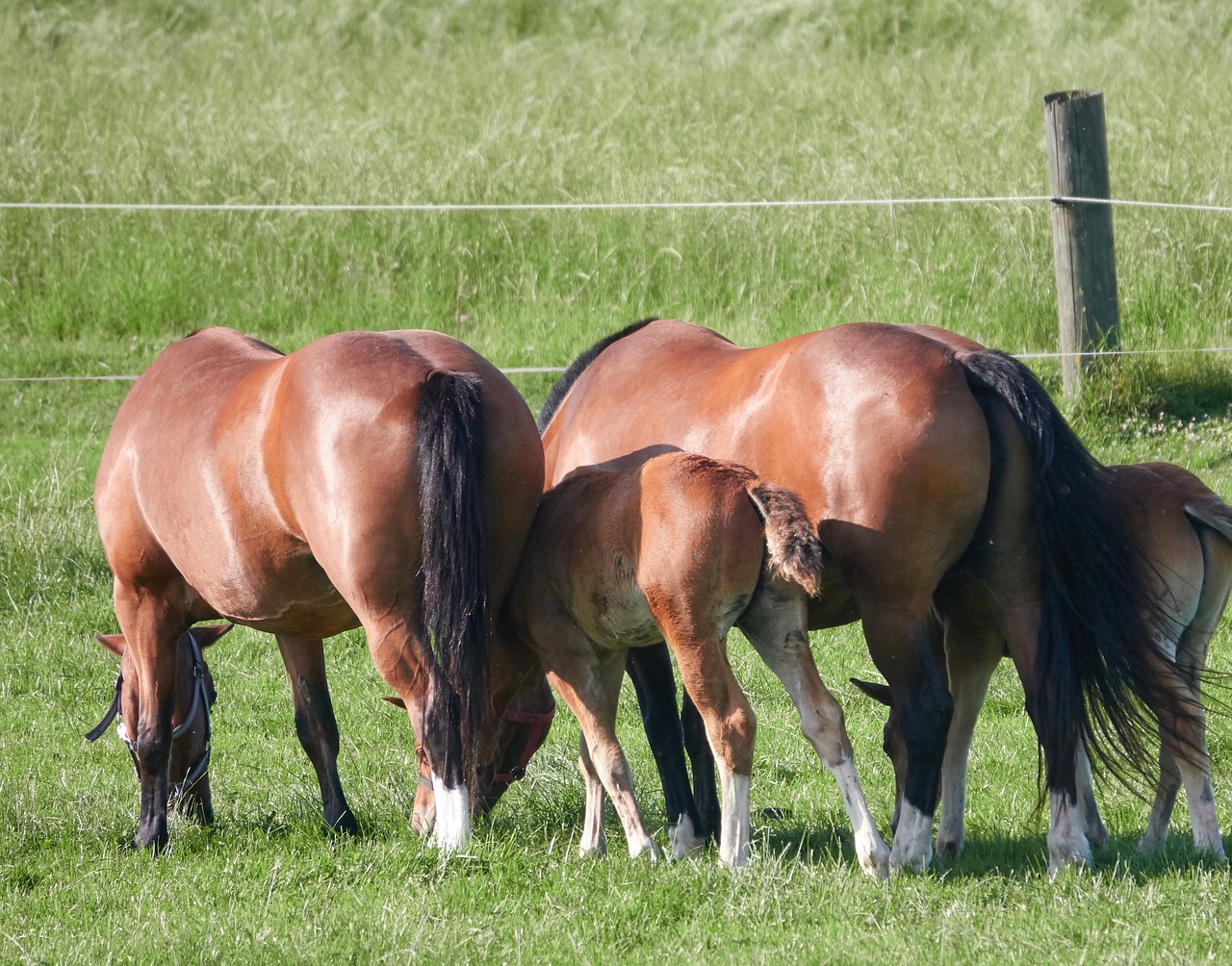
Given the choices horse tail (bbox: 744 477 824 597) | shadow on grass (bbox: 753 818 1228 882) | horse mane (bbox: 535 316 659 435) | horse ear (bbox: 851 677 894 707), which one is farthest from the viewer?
horse mane (bbox: 535 316 659 435)

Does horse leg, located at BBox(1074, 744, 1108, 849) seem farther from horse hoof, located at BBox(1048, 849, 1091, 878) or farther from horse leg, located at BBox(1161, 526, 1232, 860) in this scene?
horse hoof, located at BBox(1048, 849, 1091, 878)

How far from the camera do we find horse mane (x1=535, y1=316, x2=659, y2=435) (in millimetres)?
5480

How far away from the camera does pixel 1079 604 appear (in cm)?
416

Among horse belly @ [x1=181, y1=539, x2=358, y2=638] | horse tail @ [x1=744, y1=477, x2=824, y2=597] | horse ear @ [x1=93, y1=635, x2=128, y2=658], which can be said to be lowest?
horse ear @ [x1=93, y1=635, x2=128, y2=658]

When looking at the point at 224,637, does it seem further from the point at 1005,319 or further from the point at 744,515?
the point at 1005,319

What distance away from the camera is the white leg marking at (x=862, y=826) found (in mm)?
3965

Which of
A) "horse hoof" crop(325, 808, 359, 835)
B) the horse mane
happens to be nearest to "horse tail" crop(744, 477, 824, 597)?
the horse mane

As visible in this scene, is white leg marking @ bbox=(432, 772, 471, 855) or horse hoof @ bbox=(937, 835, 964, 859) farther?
horse hoof @ bbox=(937, 835, 964, 859)

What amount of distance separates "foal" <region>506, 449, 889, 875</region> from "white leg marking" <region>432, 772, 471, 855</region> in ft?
1.42

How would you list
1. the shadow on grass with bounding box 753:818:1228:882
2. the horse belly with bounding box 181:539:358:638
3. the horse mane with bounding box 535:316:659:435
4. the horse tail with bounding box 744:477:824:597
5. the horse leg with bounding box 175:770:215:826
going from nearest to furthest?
the horse tail with bounding box 744:477:824:597 → the shadow on grass with bounding box 753:818:1228:882 → the horse belly with bounding box 181:539:358:638 → the horse leg with bounding box 175:770:215:826 → the horse mane with bounding box 535:316:659:435

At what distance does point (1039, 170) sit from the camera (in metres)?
11.8

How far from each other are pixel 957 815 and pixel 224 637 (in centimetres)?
448

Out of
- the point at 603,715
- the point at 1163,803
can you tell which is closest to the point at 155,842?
the point at 603,715

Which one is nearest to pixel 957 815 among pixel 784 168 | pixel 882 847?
pixel 882 847
